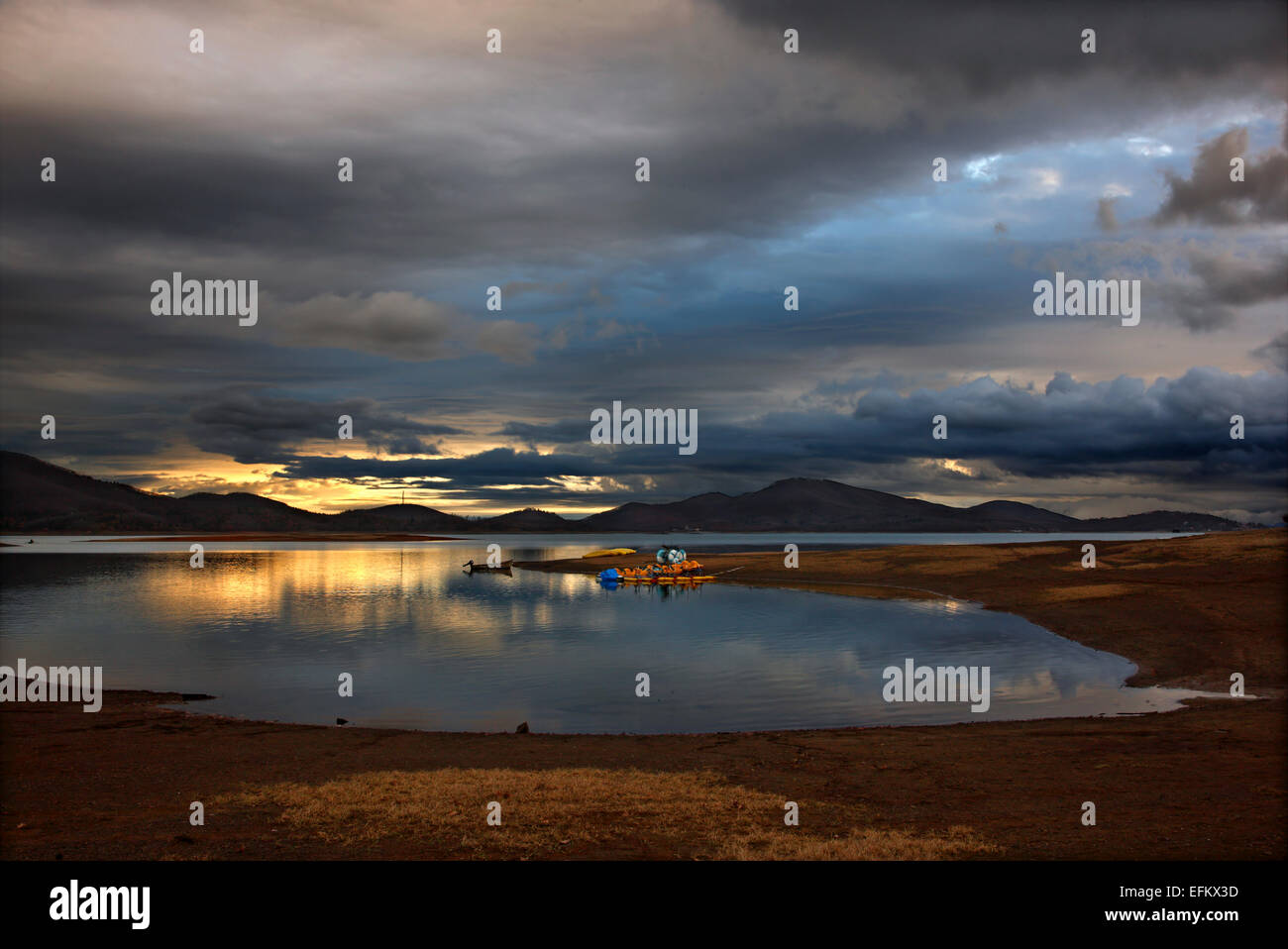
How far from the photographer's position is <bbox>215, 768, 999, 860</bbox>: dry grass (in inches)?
523

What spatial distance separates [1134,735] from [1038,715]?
5464mm

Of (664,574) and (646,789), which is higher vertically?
(664,574)

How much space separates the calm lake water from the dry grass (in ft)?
32.5

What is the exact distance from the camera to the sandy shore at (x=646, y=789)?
44.6ft

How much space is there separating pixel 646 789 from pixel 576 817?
103 inches

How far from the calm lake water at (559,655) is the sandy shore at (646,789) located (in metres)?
4.29

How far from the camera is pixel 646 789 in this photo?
1744 cm
